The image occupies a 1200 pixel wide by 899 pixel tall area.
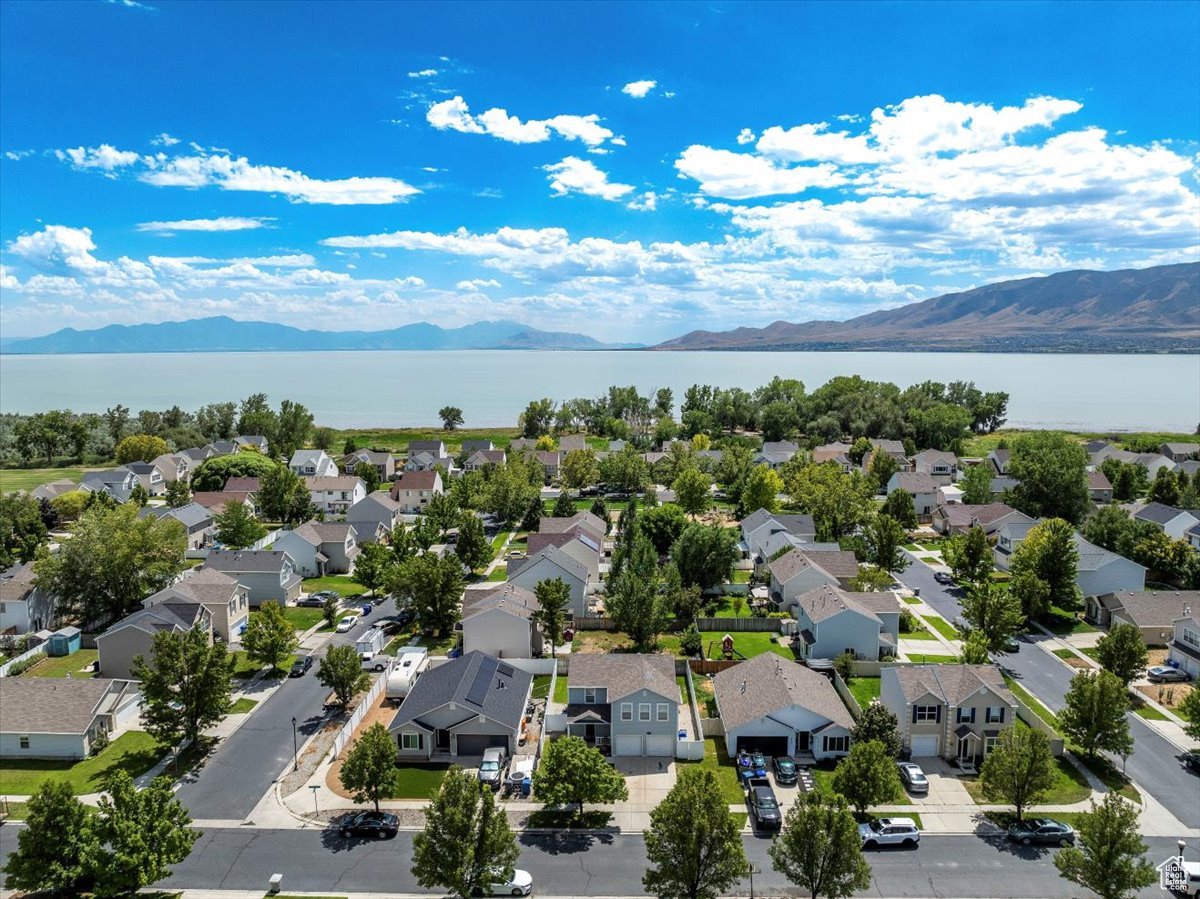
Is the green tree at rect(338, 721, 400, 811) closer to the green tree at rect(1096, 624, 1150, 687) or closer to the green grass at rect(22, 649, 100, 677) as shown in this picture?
the green grass at rect(22, 649, 100, 677)

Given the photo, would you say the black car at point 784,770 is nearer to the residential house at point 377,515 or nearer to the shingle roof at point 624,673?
the shingle roof at point 624,673

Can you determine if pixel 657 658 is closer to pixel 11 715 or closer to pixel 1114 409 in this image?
pixel 11 715

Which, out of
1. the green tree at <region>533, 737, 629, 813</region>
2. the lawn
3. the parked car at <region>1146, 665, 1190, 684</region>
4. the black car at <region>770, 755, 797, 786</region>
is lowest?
the lawn

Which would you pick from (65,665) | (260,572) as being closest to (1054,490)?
(260,572)

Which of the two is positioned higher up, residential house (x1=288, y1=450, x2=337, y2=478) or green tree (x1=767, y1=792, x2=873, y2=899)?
residential house (x1=288, y1=450, x2=337, y2=478)

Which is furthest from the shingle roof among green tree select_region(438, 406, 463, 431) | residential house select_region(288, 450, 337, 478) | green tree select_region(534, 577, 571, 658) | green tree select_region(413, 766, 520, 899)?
green tree select_region(438, 406, 463, 431)

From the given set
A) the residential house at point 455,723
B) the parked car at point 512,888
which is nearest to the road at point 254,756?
the residential house at point 455,723

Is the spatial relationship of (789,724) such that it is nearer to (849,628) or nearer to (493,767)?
(849,628)
